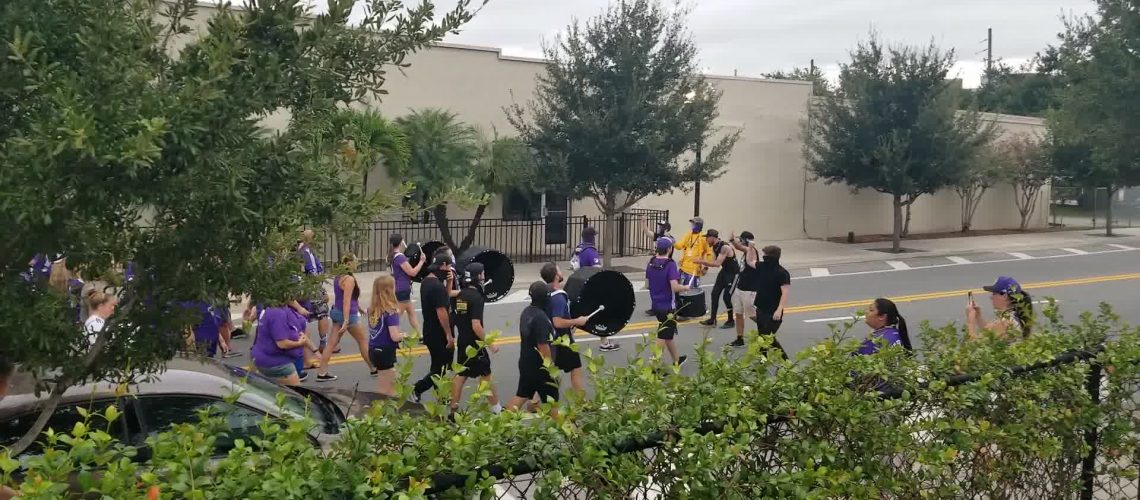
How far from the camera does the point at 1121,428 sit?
4.39 meters

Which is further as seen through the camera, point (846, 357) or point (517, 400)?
point (517, 400)

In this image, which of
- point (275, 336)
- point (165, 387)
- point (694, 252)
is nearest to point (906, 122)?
point (694, 252)

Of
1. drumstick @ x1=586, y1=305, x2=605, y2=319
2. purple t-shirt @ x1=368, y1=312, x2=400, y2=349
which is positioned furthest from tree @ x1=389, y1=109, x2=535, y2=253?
purple t-shirt @ x1=368, y1=312, x2=400, y2=349

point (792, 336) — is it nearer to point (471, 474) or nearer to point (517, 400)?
point (517, 400)

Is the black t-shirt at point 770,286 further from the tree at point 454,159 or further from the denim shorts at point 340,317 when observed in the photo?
the tree at point 454,159

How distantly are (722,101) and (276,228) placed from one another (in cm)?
2306

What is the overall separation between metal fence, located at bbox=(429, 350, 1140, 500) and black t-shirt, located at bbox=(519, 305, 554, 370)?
14.4ft

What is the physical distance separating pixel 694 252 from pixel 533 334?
21.0 ft

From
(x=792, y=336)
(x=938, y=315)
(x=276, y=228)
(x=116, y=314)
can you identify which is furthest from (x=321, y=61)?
(x=938, y=315)

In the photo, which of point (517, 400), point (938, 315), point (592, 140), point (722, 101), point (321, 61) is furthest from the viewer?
point (722, 101)

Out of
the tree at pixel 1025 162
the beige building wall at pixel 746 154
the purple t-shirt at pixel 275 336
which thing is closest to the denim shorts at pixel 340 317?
the purple t-shirt at pixel 275 336

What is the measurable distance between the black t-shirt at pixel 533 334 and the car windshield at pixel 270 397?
2.15m

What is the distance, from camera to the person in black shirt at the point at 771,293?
11.1 metres

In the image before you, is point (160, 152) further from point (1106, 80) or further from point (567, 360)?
point (1106, 80)
